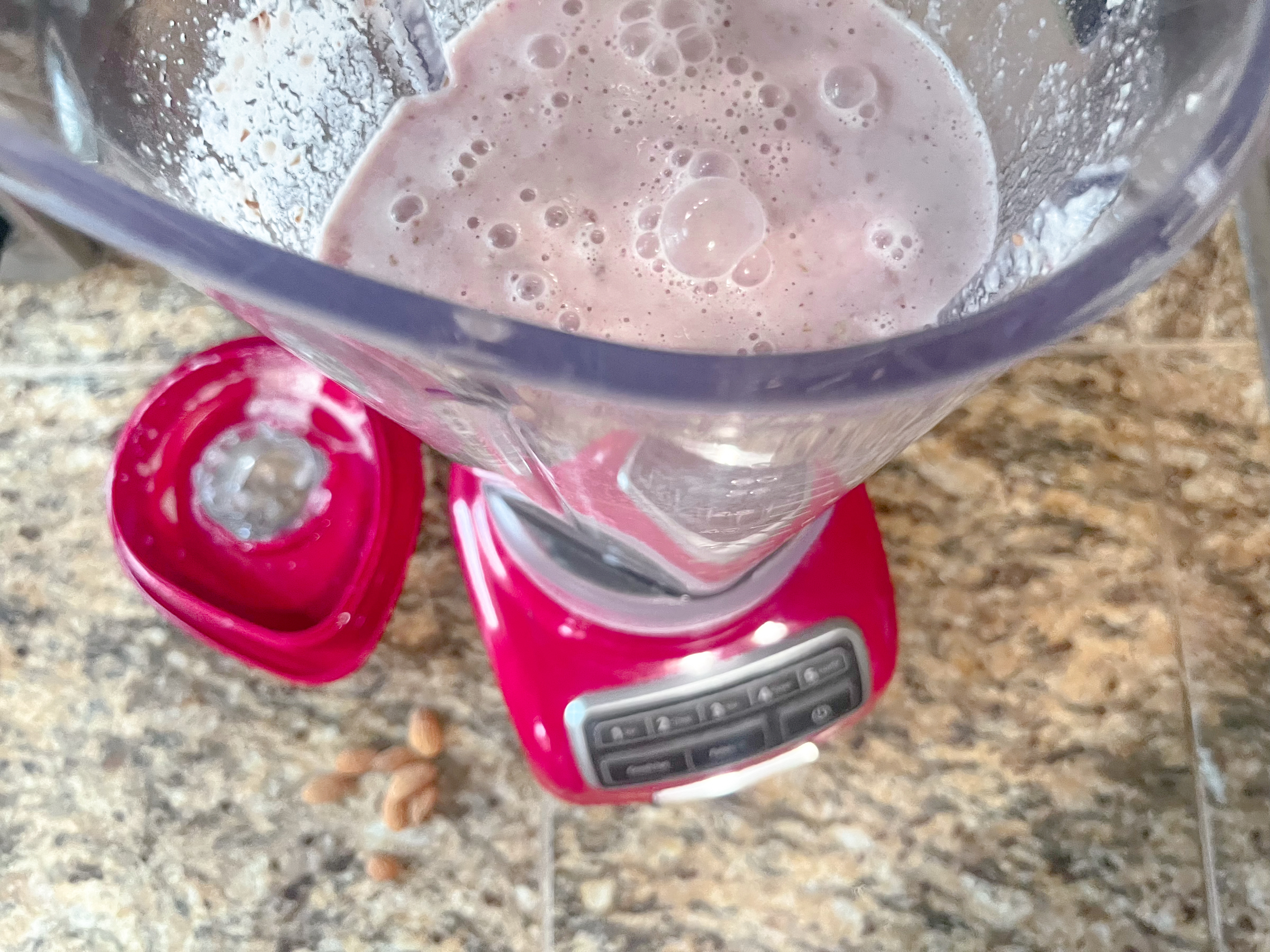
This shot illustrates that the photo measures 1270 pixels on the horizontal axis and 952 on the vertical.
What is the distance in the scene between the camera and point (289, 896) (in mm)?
526

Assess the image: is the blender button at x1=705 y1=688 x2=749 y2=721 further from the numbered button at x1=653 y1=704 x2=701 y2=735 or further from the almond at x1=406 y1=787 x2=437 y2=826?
the almond at x1=406 y1=787 x2=437 y2=826

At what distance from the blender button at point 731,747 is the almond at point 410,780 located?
151 millimetres

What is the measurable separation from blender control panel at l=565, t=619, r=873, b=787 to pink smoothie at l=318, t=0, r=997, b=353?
172 millimetres

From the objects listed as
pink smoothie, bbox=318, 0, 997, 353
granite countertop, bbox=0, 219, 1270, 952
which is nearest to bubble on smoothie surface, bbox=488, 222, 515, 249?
pink smoothie, bbox=318, 0, 997, 353

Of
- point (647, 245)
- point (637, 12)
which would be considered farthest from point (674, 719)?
point (637, 12)

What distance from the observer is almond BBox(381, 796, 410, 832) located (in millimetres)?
526

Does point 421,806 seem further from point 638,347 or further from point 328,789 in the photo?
point 638,347

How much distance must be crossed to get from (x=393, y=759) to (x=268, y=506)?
16cm

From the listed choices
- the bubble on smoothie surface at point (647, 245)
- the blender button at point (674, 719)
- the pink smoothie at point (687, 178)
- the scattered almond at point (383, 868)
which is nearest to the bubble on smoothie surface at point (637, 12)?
→ the pink smoothie at point (687, 178)

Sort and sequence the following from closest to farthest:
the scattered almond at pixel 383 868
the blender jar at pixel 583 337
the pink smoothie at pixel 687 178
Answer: the blender jar at pixel 583 337 → the pink smoothie at pixel 687 178 → the scattered almond at pixel 383 868

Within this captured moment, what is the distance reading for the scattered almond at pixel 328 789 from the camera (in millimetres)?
534

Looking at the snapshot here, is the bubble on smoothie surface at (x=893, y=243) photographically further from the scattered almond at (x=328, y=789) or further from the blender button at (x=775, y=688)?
the scattered almond at (x=328, y=789)

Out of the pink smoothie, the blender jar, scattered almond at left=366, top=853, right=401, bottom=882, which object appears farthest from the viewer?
scattered almond at left=366, top=853, right=401, bottom=882

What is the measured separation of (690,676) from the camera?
0.48 metres
